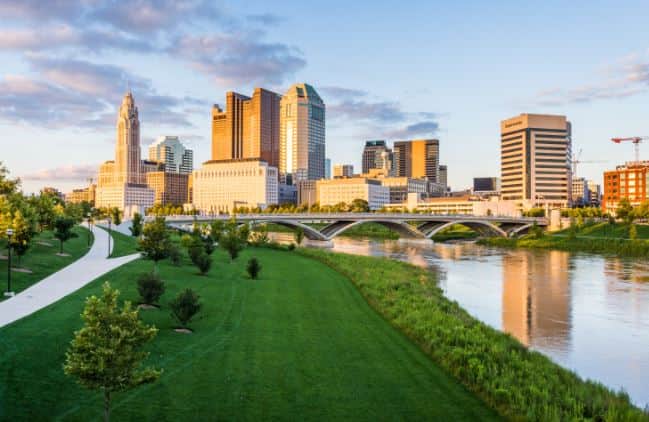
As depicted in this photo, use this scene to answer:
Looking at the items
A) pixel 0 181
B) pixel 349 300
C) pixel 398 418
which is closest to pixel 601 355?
pixel 349 300

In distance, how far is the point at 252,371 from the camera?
51.9 ft

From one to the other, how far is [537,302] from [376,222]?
6808cm

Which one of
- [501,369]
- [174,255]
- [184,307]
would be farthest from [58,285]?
[501,369]

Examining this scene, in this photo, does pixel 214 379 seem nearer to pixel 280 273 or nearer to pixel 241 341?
pixel 241 341

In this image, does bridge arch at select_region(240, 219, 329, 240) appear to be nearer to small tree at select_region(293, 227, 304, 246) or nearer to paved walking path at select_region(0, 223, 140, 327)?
small tree at select_region(293, 227, 304, 246)

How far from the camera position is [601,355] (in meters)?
23.5

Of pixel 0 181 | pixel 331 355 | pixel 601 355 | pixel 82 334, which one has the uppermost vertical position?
pixel 0 181

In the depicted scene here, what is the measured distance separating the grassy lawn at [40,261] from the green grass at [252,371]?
451 cm

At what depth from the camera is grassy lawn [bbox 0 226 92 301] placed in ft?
90.1

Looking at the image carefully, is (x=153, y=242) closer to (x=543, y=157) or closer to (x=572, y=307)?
(x=572, y=307)

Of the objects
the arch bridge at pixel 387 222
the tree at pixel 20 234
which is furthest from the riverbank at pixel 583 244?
the tree at pixel 20 234

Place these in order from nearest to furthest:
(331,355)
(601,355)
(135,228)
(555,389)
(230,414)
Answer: (230,414)
(555,389)
(331,355)
(601,355)
(135,228)

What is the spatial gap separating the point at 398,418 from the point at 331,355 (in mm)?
5240

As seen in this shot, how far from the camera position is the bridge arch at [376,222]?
9656 centimetres
